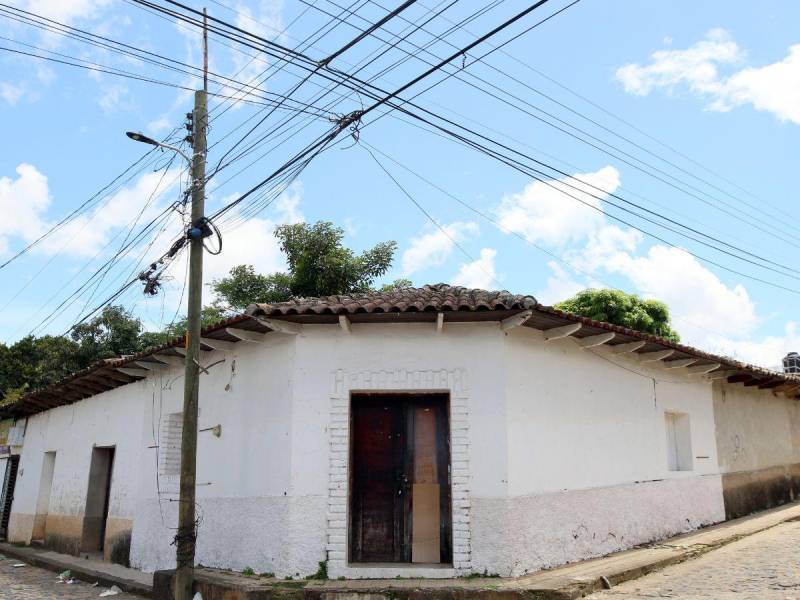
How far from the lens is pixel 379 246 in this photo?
20406mm

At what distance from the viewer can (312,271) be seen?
19.8m

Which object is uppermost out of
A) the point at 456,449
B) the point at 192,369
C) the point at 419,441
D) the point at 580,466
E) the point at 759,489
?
the point at 192,369

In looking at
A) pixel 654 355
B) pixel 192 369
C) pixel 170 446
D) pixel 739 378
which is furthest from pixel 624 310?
pixel 192 369

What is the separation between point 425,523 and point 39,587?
6.92 m

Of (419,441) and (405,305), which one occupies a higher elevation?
(405,305)

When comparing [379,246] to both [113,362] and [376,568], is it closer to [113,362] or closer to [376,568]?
[113,362]

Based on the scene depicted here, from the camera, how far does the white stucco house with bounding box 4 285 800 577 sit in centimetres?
769

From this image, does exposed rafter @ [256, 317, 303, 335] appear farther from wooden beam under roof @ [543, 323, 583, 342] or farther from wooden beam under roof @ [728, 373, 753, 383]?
wooden beam under roof @ [728, 373, 753, 383]

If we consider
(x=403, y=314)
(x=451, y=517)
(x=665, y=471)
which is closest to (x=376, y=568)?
(x=451, y=517)

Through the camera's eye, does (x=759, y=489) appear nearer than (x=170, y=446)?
No

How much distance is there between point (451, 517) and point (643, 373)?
4.28 metres

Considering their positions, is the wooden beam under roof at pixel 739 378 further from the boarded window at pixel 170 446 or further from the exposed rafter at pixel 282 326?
the boarded window at pixel 170 446

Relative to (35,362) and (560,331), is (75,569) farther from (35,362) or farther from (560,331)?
(35,362)

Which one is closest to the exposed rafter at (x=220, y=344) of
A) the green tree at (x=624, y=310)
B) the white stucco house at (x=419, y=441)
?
the white stucco house at (x=419, y=441)
